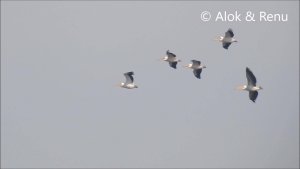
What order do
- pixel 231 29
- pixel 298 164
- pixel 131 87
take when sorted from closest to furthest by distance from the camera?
pixel 231 29
pixel 131 87
pixel 298 164

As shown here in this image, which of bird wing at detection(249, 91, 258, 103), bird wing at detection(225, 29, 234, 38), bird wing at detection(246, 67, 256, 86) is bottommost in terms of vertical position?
bird wing at detection(249, 91, 258, 103)

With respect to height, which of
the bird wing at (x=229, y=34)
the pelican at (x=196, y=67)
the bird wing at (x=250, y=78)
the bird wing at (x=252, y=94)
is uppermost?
the bird wing at (x=229, y=34)

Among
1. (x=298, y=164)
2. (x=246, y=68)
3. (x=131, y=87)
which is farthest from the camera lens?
(x=298, y=164)

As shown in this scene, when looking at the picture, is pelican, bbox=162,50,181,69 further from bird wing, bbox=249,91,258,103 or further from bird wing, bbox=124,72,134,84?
bird wing, bbox=249,91,258,103

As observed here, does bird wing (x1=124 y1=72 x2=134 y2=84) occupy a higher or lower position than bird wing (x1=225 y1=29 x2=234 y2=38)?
lower

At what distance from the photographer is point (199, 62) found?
4919 centimetres

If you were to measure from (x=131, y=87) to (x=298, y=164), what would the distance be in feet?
491

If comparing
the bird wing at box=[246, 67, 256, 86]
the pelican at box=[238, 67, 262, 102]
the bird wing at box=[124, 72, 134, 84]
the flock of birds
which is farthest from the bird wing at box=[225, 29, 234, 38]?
the bird wing at box=[124, 72, 134, 84]

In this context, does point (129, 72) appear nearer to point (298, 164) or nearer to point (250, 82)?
point (250, 82)

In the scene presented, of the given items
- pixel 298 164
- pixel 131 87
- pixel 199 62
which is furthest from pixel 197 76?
pixel 298 164

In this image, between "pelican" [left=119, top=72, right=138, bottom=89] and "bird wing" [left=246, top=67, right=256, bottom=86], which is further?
"pelican" [left=119, top=72, right=138, bottom=89]

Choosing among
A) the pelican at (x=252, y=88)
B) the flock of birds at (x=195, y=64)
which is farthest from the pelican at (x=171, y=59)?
the pelican at (x=252, y=88)

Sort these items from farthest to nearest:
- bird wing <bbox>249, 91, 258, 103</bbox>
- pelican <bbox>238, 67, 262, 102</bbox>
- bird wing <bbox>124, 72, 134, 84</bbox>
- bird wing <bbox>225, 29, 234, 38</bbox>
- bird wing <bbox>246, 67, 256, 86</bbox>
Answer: bird wing <bbox>124, 72, 134, 84</bbox> → bird wing <bbox>225, 29, 234, 38</bbox> → bird wing <bbox>249, 91, 258, 103</bbox> → pelican <bbox>238, 67, 262, 102</bbox> → bird wing <bbox>246, 67, 256, 86</bbox>

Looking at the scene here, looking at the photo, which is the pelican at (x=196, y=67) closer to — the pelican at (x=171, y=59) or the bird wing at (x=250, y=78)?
the pelican at (x=171, y=59)
